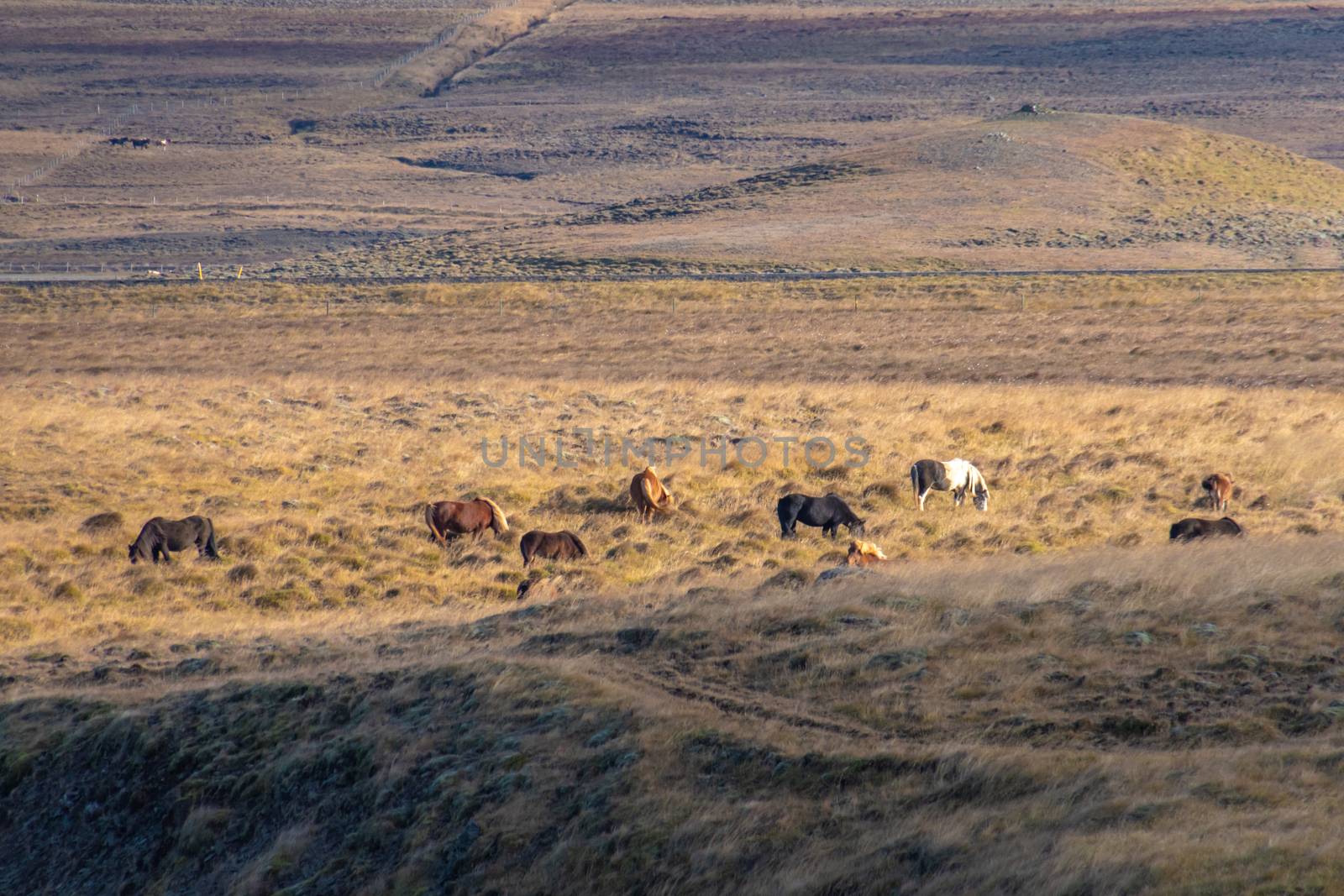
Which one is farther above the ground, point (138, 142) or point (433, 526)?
point (138, 142)

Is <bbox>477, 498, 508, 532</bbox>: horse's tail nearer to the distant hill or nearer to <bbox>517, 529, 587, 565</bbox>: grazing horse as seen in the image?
<bbox>517, 529, 587, 565</bbox>: grazing horse

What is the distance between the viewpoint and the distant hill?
7200 cm

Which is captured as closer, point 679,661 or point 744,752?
point 744,752

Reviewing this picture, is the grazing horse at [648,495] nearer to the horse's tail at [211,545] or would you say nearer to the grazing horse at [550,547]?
the grazing horse at [550,547]

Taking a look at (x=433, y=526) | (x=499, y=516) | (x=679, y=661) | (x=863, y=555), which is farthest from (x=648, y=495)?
(x=679, y=661)

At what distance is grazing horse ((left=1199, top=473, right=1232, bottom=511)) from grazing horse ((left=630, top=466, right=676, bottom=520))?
27.4ft

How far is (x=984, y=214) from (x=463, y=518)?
6997cm

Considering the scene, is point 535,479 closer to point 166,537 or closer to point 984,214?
point 166,537

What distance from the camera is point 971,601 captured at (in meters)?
13.5

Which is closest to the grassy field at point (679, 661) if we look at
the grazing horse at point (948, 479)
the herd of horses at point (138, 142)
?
the grazing horse at point (948, 479)

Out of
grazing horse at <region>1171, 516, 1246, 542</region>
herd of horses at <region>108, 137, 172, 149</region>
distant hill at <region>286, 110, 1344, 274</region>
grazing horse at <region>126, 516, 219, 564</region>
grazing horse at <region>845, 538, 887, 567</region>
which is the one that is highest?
herd of horses at <region>108, 137, 172, 149</region>

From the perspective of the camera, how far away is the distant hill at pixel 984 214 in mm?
72000

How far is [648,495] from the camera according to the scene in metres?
21.0

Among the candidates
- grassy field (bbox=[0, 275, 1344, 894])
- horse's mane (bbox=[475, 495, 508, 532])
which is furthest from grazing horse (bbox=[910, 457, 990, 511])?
horse's mane (bbox=[475, 495, 508, 532])
